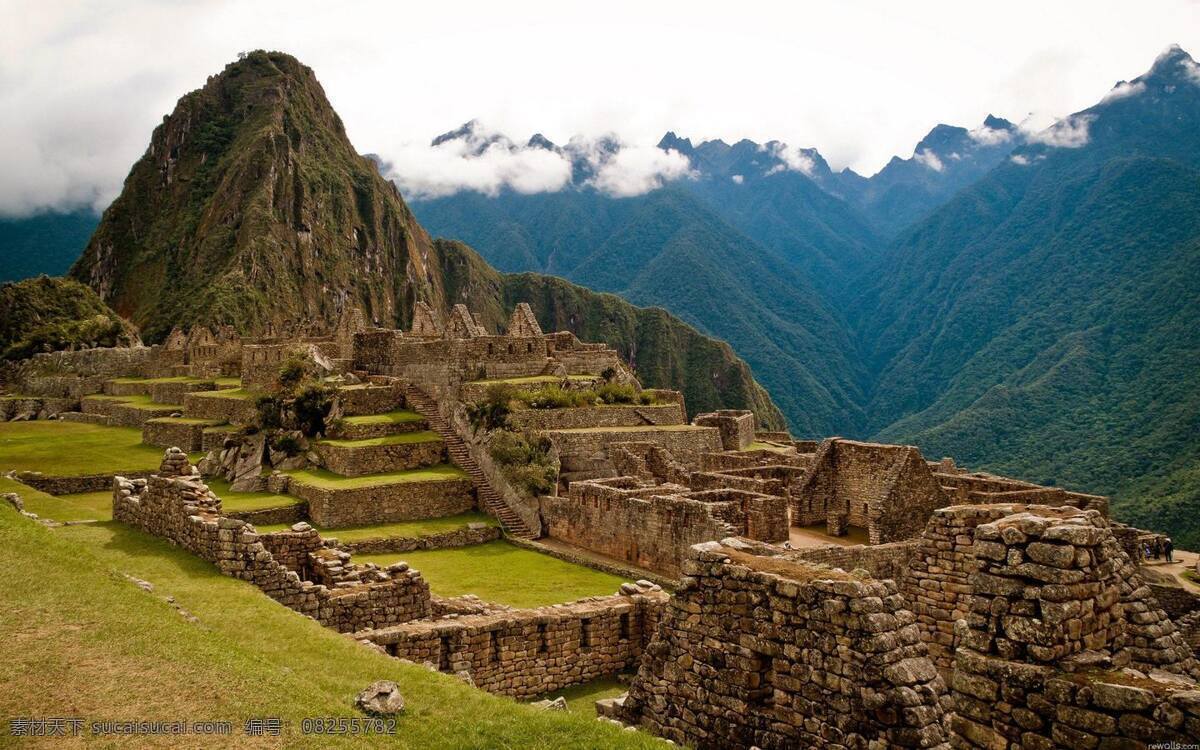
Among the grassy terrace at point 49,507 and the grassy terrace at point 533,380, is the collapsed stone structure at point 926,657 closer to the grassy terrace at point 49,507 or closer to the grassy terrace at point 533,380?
the grassy terrace at point 49,507

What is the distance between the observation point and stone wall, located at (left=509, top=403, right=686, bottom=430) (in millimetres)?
27875

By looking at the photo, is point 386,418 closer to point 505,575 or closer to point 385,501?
point 385,501

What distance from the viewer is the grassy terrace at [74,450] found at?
2688 centimetres

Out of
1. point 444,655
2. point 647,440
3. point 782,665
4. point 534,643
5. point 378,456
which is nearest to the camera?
point 782,665

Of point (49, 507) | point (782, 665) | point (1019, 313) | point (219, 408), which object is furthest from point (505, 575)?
point (1019, 313)

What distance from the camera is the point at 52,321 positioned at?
8744cm

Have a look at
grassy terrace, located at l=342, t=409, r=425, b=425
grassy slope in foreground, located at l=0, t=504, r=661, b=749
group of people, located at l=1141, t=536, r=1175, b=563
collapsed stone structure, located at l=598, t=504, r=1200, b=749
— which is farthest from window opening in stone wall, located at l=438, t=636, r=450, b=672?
group of people, located at l=1141, t=536, r=1175, b=563

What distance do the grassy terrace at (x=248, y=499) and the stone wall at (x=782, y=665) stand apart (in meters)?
18.9

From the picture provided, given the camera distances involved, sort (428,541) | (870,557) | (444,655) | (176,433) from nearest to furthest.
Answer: (444,655) → (870,557) → (428,541) → (176,433)

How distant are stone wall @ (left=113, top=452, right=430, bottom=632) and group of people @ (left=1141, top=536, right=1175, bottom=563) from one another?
2161 cm

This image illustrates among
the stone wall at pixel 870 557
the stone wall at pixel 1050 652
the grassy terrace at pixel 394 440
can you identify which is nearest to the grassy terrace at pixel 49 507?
the grassy terrace at pixel 394 440

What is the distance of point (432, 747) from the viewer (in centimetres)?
609

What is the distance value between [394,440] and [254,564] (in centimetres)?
1840

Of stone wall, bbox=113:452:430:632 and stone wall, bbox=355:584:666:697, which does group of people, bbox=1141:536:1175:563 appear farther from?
Result: stone wall, bbox=113:452:430:632
